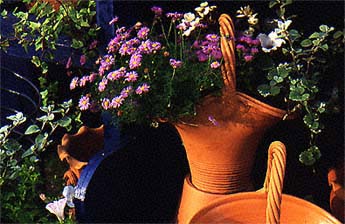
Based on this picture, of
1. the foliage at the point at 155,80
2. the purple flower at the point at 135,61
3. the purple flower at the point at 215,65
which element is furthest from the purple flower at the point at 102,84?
the purple flower at the point at 215,65

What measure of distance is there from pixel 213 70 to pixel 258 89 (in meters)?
0.17

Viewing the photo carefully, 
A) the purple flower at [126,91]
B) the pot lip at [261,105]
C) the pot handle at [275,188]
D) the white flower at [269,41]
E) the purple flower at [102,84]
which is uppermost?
the white flower at [269,41]

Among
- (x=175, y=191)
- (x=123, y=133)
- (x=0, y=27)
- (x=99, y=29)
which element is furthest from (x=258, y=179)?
(x=0, y=27)

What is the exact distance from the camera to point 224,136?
202cm

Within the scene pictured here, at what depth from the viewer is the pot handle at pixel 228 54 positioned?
1.87m

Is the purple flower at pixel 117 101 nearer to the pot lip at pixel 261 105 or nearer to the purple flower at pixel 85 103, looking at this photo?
the purple flower at pixel 85 103

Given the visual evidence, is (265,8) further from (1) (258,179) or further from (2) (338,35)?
(1) (258,179)

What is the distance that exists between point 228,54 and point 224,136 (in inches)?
11.9

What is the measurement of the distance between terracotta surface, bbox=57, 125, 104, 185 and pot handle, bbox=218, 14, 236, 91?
78 centimetres

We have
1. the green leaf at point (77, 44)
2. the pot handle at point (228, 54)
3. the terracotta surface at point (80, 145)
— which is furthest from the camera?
the terracotta surface at point (80, 145)

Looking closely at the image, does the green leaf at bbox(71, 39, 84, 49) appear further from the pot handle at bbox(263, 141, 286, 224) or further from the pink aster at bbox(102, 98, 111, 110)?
the pot handle at bbox(263, 141, 286, 224)

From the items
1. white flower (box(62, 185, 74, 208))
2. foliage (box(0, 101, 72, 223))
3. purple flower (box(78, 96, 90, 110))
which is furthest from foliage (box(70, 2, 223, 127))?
foliage (box(0, 101, 72, 223))

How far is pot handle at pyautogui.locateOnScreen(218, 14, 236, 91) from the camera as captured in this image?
187 cm

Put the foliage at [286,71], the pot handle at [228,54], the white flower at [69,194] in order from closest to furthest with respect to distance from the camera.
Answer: the pot handle at [228,54], the foliage at [286,71], the white flower at [69,194]
